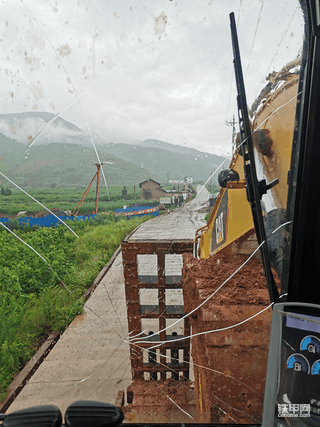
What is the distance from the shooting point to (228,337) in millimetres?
1006

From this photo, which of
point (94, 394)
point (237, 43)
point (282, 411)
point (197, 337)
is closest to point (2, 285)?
point (94, 394)

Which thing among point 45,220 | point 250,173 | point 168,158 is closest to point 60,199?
point 45,220

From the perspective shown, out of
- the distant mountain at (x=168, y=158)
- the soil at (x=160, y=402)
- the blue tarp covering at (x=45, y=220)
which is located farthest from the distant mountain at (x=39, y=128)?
the soil at (x=160, y=402)

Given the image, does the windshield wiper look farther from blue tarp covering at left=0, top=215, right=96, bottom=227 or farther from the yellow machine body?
blue tarp covering at left=0, top=215, right=96, bottom=227

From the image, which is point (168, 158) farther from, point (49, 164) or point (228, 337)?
point (228, 337)

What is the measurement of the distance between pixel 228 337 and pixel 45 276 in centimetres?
73

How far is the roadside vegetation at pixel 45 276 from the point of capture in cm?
94

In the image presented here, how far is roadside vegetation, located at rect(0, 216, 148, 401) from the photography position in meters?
0.94

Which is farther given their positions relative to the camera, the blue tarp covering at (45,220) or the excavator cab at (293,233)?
the blue tarp covering at (45,220)

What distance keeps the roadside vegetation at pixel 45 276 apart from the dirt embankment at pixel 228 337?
1.15 ft

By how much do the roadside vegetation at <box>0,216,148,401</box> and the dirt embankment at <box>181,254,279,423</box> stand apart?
1.15ft

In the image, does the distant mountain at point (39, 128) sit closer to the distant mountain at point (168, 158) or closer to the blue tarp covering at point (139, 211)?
the distant mountain at point (168, 158)

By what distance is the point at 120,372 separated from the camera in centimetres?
101

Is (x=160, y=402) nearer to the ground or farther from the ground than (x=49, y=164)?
nearer to the ground
